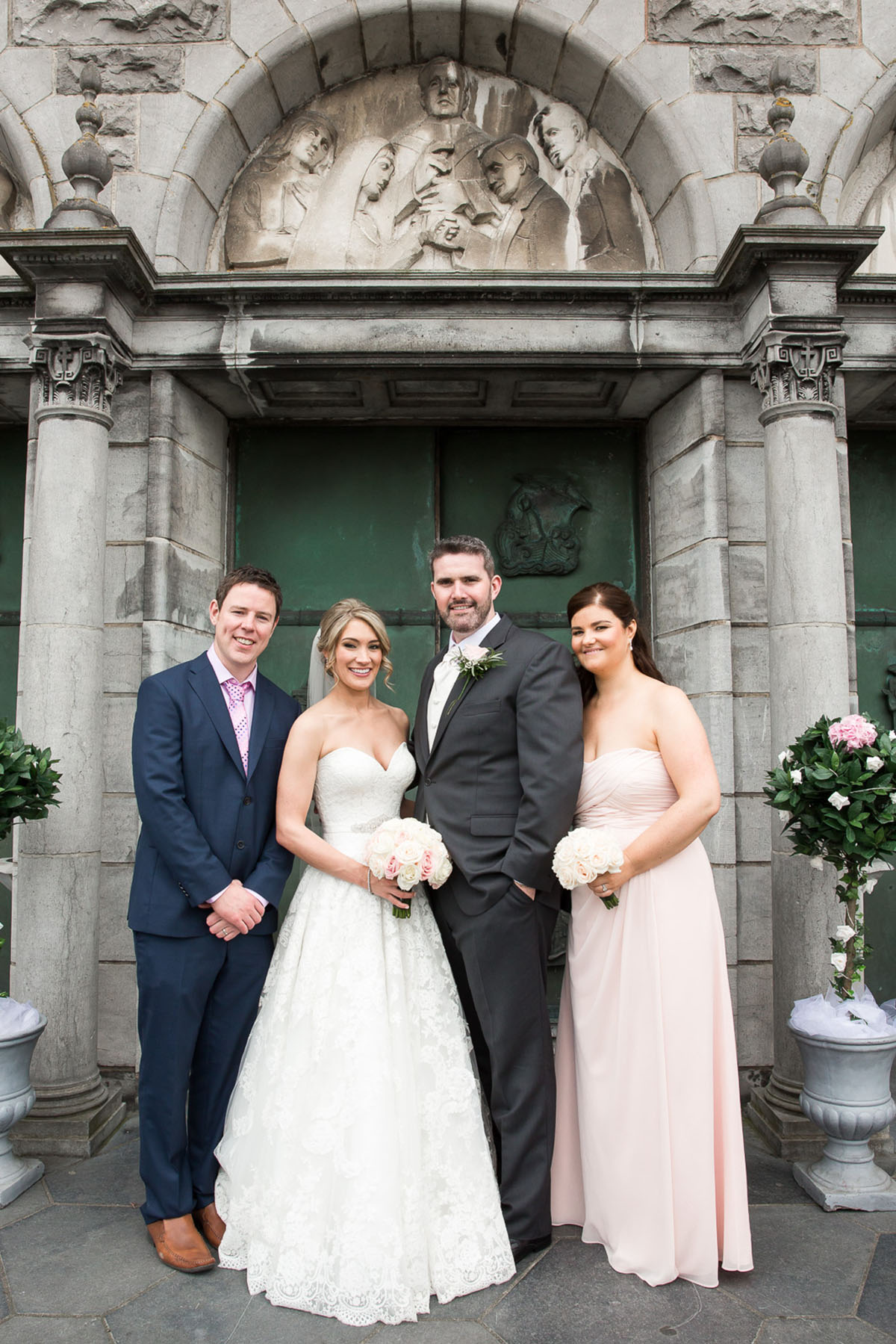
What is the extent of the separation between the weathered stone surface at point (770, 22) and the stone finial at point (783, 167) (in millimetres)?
609

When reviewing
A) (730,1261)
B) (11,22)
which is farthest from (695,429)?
(11,22)

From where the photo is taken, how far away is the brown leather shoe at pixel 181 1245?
2859mm

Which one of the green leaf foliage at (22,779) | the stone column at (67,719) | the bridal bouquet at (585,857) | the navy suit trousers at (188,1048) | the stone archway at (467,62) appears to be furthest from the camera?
the stone archway at (467,62)

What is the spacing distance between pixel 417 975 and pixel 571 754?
0.94 meters

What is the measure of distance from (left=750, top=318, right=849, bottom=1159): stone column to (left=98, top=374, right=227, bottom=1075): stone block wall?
3.07 metres

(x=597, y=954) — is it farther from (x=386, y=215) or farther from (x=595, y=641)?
(x=386, y=215)

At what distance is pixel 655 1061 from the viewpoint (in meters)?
2.82

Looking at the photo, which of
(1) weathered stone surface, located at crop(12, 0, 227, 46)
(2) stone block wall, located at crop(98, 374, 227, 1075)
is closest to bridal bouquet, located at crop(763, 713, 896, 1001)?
(2) stone block wall, located at crop(98, 374, 227, 1075)

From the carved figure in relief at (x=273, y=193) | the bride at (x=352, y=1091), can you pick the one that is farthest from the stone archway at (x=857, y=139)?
the bride at (x=352, y=1091)

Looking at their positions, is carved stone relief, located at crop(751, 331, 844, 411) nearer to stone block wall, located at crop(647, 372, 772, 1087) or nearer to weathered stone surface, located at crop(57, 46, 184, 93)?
stone block wall, located at crop(647, 372, 772, 1087)

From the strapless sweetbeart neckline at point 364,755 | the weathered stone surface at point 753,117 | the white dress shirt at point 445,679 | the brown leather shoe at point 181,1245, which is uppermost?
the weathered stone surface at point 753,117

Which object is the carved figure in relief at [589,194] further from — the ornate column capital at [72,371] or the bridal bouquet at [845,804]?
the bridal bouquet at [845,804]

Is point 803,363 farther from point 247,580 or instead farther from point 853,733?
point 247,580

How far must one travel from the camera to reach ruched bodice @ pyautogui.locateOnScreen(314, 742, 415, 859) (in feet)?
10.2
